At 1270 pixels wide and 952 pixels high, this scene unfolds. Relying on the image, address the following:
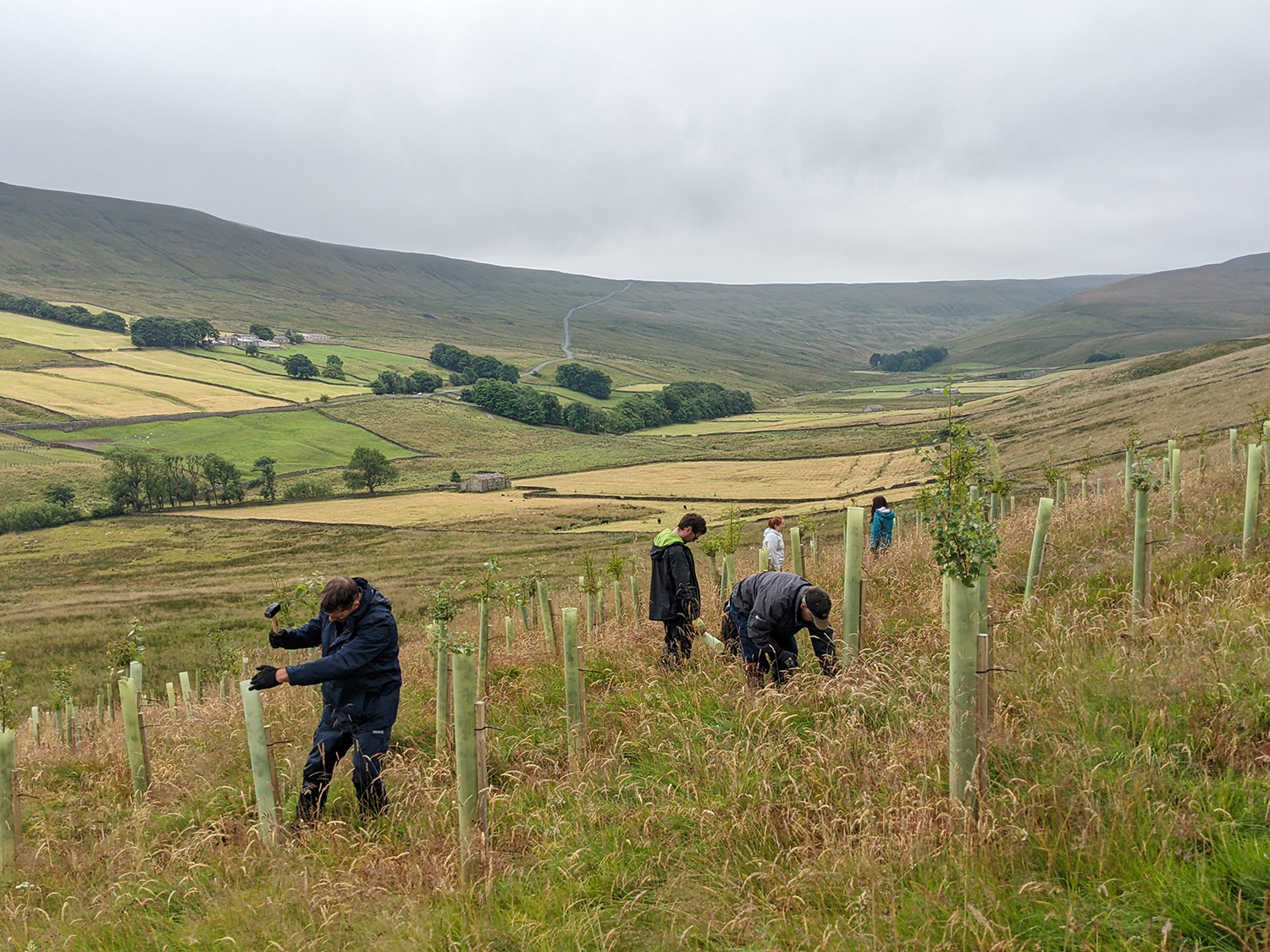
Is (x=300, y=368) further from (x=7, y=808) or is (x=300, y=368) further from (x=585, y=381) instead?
(x=7, y=808)

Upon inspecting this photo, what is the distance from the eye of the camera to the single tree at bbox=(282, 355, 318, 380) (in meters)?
144

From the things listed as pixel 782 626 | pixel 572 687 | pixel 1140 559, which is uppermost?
pixel 1140 559

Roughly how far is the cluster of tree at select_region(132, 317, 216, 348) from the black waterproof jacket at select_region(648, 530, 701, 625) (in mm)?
177322

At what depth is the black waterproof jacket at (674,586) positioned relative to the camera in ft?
28.2

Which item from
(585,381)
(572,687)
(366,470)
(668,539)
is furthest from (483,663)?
(585,381)

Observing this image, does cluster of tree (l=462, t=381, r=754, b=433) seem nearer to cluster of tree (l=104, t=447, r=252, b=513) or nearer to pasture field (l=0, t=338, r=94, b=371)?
cluster of tree (l=104, t=447, r=252, b=513)

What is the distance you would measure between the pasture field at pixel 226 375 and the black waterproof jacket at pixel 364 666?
126245 mm

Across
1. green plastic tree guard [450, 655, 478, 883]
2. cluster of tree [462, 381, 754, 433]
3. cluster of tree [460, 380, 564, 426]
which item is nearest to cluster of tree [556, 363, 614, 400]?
cluster of tree [462, 381, 754, 433]

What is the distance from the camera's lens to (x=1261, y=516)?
874 cm

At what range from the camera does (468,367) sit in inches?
6663

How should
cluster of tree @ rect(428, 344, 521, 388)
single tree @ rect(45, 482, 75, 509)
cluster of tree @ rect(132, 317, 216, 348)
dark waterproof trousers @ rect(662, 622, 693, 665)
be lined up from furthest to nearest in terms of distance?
cluster of tree @ rect(428, 344, 521, 388), cluster of tree @ rect(132, 317, 216, 348), single tree @ rect(45, 482, 75, 509), dark waterproof trousers @ rect(662, 622, 693, 665)

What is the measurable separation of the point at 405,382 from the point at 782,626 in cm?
14831

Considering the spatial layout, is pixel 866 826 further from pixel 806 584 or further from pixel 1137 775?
pixel 806 584

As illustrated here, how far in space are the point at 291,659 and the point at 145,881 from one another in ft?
56.5
